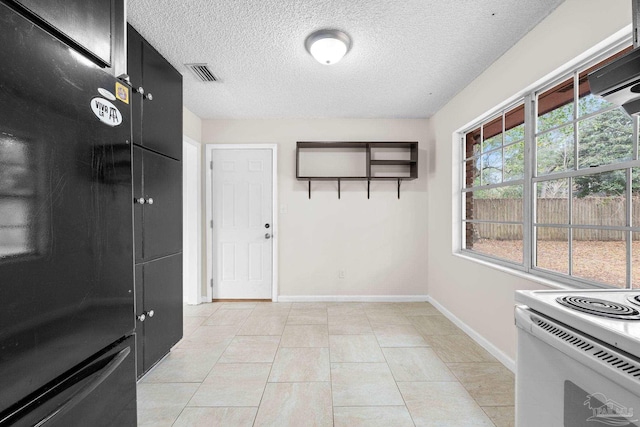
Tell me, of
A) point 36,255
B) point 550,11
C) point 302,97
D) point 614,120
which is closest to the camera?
point 36,255

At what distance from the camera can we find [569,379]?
910mm

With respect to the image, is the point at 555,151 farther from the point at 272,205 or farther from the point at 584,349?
the point at 272,205

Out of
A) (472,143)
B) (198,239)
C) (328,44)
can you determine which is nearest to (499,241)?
(472,143)

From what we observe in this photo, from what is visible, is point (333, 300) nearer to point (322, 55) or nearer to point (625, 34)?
point (322, 55)

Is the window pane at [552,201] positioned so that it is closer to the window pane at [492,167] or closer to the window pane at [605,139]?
the window pane at [605,139]

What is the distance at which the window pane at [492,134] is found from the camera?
2696mm

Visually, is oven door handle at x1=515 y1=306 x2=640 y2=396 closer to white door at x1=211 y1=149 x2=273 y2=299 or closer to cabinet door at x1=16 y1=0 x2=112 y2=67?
cabinet door at x1=16 y1=0 x2=112 y2=67

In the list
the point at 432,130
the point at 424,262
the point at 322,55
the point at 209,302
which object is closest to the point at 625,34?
the point at 322,55

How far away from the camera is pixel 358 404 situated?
6.14ft

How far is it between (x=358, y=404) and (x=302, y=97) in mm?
2864

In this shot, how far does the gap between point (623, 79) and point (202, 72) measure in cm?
279

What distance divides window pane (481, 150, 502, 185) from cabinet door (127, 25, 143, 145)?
2.88 metres

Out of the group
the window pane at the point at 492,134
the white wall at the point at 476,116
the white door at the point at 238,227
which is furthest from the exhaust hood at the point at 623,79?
the white door at the point at 238,227

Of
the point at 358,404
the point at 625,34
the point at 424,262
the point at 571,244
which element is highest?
the point at 625,34
